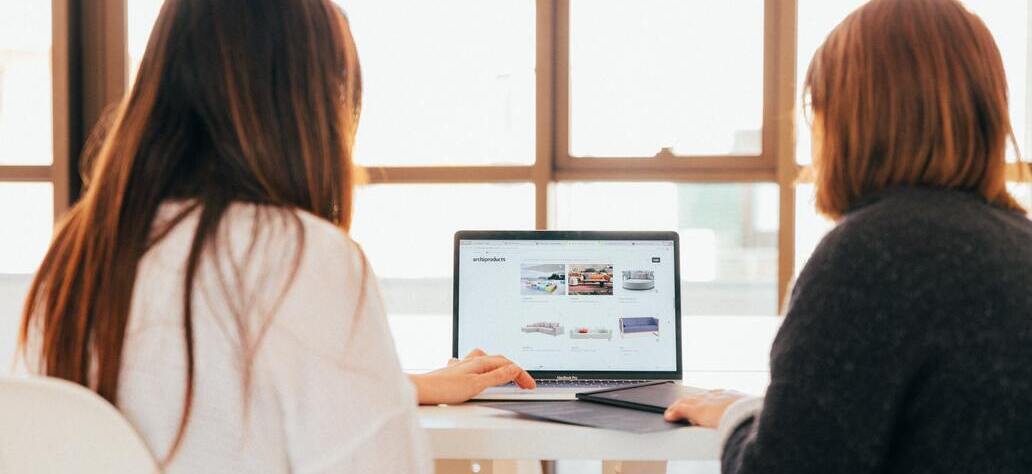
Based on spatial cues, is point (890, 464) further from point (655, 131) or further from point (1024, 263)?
point (655, 131)

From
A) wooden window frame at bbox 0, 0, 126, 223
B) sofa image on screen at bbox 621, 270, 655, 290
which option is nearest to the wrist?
sofa image on screen at bbox 621, 270, 655, 290

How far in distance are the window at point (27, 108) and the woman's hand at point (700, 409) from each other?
84.4 inches

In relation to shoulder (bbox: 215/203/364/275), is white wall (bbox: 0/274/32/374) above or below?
below

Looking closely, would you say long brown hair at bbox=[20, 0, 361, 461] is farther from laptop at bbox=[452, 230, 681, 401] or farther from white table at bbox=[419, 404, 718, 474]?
laptop at bbox=[452, 230, 681, 401]

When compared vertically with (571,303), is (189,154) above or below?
above

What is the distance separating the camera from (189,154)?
3.11 feet

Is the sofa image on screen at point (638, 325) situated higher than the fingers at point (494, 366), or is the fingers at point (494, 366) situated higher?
the sofa image on screen at point (638, 325)

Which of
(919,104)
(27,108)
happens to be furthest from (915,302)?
(27,108)

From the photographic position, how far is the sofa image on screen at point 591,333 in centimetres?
174

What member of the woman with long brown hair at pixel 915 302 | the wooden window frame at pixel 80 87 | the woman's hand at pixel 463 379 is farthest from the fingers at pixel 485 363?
the wooden window frame at pixel 80 87

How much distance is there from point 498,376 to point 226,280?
0.70m

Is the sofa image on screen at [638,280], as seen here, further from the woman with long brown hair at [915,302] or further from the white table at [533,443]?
the woman with long brown hair at [915,302]

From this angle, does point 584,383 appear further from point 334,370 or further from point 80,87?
point 80,87

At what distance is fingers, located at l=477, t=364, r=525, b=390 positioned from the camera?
150 centimetres
